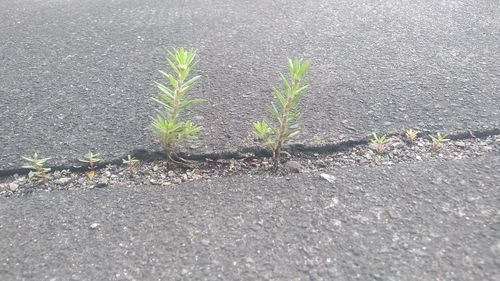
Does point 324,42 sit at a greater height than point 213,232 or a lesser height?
greater

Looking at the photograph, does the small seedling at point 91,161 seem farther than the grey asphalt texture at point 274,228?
Yes

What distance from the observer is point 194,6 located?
3.35m

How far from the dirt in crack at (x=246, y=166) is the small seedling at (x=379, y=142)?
0.04ft

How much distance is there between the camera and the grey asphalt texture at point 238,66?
197 centimetres

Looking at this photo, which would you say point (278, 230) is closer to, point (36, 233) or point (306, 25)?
point (36, 233)

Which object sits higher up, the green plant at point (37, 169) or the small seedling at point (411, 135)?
the small seedling at point (411, 135)

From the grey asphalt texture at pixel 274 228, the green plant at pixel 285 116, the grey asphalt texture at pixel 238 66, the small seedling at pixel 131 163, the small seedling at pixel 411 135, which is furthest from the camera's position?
the grey asphalt texture at pixel 238 66

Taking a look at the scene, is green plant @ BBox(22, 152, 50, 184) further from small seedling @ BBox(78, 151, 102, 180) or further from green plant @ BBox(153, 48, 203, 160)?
green plant @ BBox(153, 48, 203, 160)

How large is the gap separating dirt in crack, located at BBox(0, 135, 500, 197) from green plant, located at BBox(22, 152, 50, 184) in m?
0.02

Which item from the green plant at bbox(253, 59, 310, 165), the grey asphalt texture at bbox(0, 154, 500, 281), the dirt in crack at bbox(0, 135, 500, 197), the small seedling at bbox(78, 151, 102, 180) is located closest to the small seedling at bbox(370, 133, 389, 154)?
the dirt in crack at bbox(0, 135, 500, 197)

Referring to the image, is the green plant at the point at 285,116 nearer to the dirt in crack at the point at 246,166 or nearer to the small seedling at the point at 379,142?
the dirt in crack at the point at 246,166

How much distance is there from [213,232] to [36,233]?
22.8 inches

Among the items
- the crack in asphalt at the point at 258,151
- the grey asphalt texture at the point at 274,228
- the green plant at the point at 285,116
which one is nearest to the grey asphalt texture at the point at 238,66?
the crack in asphalt at the point at 258,151

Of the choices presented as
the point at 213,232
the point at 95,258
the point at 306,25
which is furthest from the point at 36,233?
the point at 306,25
